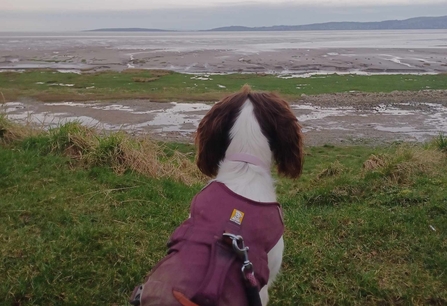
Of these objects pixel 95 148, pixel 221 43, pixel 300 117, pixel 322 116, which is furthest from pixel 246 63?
pixel 221 43

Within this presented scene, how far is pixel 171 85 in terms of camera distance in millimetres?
25078

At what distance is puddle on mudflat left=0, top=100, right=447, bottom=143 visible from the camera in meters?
15.0

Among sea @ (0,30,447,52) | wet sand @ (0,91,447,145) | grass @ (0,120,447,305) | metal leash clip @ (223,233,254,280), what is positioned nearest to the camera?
metal leash clip @ (223,233,254,280)

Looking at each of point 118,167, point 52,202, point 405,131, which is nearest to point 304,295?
point 52,202

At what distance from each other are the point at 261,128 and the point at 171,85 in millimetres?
22756

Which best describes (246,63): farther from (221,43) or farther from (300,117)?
(221,43)

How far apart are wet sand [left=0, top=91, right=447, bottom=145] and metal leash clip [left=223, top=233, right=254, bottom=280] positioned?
11.6m

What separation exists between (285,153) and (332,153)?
9.53 m

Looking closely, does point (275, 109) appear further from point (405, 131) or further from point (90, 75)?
point (90, 75)

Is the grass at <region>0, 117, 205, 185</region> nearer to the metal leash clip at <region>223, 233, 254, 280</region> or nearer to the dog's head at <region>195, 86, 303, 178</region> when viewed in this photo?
the dog's head at <region>195, 86, 303, 178</region>

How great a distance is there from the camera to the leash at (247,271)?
82.0 inches

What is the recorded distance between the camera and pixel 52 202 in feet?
16.8

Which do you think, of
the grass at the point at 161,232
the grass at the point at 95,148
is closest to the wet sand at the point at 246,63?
the grass at the point at 95,148

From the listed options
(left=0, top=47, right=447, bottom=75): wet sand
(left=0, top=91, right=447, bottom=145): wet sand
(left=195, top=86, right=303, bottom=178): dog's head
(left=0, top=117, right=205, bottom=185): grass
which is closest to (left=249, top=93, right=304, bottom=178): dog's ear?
(left=195, top=86, right=303, bottom=178): dog's head
